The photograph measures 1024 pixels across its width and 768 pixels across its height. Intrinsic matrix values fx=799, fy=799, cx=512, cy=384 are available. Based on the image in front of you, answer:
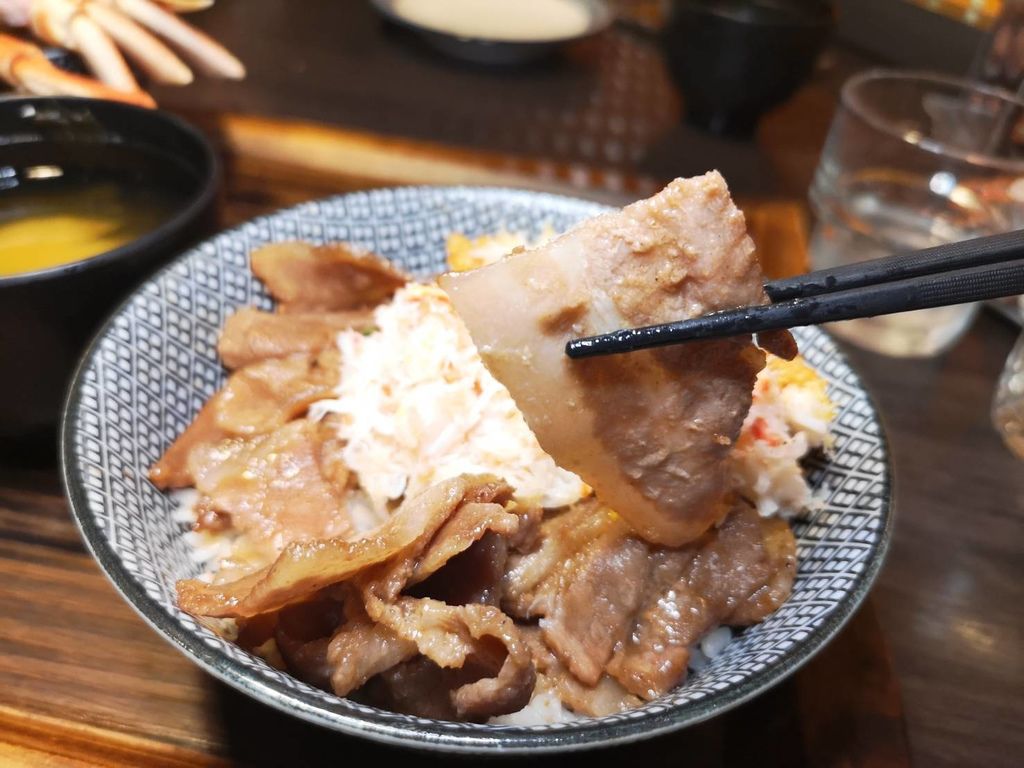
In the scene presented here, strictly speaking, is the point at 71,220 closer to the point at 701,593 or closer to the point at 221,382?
the point at 221,382

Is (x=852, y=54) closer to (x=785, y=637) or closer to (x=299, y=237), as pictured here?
(x=299, y=237)

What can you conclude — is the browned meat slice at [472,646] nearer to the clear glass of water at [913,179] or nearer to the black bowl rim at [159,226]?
the black bowl rim at [159,226]

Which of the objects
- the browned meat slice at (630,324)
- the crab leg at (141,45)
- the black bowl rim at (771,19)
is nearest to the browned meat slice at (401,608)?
the browned meat slice at (630,324)

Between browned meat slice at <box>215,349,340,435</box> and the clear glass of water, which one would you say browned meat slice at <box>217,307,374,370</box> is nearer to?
browned meat slice at <box>215,349,340,435</box>

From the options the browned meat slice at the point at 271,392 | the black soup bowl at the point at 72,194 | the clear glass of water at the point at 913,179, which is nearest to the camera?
the black soup bowl at the point at 72,194

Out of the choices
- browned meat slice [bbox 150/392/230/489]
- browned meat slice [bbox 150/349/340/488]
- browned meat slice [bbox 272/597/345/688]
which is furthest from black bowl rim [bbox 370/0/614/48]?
browned meat slice [bbox 272/597/345/688]

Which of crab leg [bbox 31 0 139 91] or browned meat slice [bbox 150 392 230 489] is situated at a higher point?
crab leg [bbox 31 0 139 91]

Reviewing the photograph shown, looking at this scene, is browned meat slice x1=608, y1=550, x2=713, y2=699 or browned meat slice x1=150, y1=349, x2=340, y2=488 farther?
browned meat slice x1=150, y1=349, x2=340, y2=488
